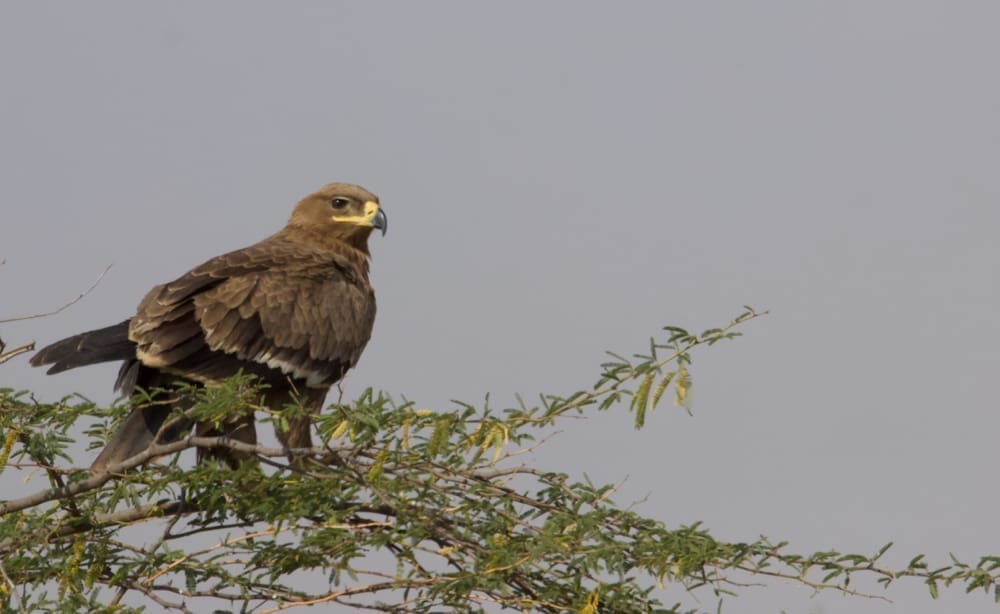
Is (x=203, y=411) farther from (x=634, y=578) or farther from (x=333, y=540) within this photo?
(x=634, y=578)

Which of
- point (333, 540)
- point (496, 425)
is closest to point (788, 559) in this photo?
point (496, 425)

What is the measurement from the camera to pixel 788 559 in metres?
4.27

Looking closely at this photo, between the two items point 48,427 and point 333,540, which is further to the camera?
point 48,427

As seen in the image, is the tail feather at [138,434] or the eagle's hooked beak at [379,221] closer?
the tail feather at [138,434]

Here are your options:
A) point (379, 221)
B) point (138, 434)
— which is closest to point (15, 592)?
point (138, 434)

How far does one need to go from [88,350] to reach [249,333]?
0.85 m

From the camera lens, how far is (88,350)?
5.16 meters

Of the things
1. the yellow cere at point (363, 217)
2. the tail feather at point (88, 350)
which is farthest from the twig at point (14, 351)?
the yellow cere at point (363, 217)

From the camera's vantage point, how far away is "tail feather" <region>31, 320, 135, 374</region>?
5031mm

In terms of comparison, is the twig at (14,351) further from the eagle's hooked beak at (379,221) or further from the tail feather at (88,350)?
the eagle's hooked beak at (379,221)

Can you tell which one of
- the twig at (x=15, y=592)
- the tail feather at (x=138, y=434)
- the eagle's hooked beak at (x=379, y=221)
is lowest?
the twig at (x=15, y=592)

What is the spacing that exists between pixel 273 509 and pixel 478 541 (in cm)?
75

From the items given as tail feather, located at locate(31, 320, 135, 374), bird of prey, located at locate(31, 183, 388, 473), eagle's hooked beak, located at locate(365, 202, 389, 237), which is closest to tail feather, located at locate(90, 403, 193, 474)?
bird of prey, located at locate(31, 183, 388, 473)

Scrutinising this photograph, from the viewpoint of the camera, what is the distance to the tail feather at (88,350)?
16.5ft
